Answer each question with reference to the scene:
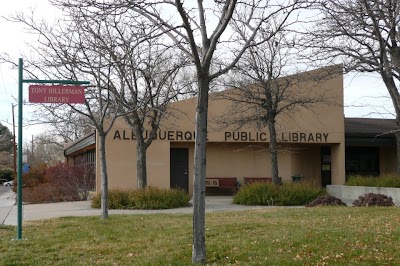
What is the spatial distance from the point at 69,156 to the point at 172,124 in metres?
21.9

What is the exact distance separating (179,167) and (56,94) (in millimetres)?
16802

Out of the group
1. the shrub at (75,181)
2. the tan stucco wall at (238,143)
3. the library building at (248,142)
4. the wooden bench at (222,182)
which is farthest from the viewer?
the wooden bench at (222,182)

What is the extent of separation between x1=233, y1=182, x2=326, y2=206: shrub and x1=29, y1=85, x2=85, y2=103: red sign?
11.4m

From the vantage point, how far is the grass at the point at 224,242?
7.84m

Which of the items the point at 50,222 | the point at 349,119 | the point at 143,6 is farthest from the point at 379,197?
the point at 349,119

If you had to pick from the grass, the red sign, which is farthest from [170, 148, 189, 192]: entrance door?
the red sign

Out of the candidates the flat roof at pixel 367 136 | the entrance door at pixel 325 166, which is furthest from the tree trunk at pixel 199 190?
the entrance door at pixel 325 166

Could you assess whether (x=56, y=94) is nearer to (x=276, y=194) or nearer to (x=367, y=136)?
(x=276, y=194)

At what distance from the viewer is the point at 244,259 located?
7.80 meters

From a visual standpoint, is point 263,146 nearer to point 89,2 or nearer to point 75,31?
point 75,31

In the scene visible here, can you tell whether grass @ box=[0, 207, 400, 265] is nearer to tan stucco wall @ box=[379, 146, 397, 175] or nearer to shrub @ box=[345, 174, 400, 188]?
shrub @ box=[345, 174, 400, 188]

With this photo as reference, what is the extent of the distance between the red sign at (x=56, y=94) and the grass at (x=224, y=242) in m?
2.78

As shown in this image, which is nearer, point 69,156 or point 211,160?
point 211,160

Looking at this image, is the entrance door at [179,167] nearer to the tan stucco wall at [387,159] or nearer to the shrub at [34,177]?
the shrub at [34,177]
